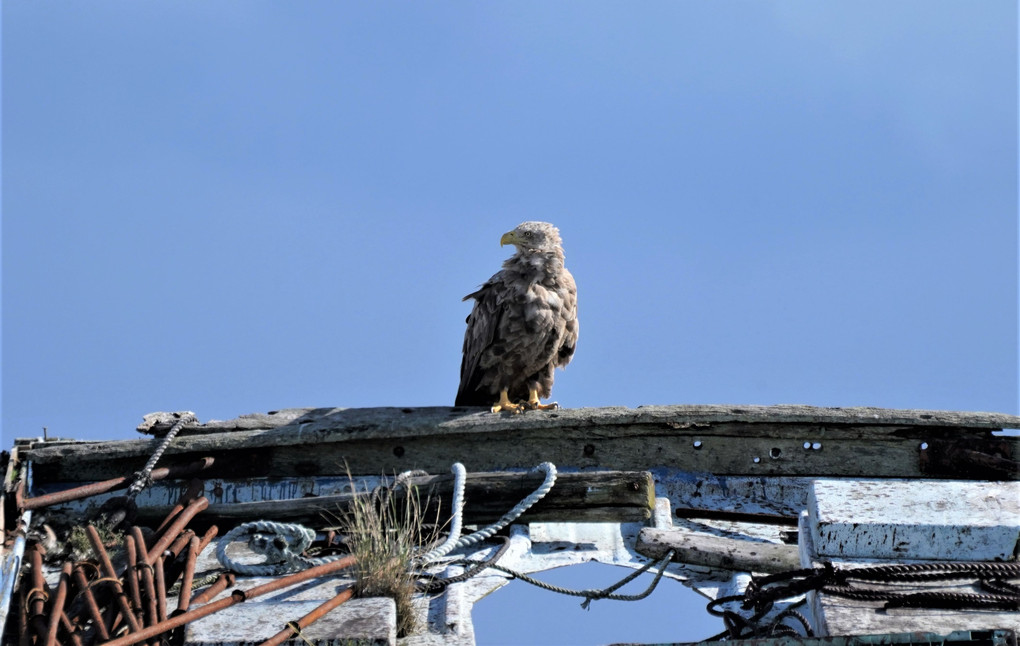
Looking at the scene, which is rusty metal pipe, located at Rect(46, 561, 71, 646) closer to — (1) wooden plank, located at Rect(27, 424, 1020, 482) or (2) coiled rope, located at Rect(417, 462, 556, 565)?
(2) coiled rope, located at Rect(417, 462, 556, 565)

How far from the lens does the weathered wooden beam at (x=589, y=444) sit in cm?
695

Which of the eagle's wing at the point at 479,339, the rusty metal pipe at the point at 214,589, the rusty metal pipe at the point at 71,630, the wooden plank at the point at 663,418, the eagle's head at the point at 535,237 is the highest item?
the eagle's head at the point at 535,237

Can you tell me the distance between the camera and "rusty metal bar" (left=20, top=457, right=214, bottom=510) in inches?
230

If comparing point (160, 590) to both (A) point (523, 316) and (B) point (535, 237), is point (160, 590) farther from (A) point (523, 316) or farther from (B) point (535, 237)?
(B) point (535, 237)

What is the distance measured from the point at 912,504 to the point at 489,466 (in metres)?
2.93

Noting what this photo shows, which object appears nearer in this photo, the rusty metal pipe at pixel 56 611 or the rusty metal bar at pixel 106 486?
the rusty metal pipe at pixel 56 611

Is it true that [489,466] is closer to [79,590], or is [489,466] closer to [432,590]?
[432,590]

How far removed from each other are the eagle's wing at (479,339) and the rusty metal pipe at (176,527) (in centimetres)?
362

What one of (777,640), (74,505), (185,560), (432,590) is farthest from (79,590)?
(777,640)

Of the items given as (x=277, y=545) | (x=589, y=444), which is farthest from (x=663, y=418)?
(x=277, y=545)

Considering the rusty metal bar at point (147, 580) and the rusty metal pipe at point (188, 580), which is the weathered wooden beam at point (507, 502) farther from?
the rusty metal bar at point (147, 580)

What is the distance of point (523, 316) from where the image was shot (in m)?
8.68

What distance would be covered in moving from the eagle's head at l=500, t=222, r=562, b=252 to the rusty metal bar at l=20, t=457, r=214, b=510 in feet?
10.2

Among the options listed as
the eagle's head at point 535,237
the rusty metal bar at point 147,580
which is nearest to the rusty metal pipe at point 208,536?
the rusty metal bar at point 147,580
